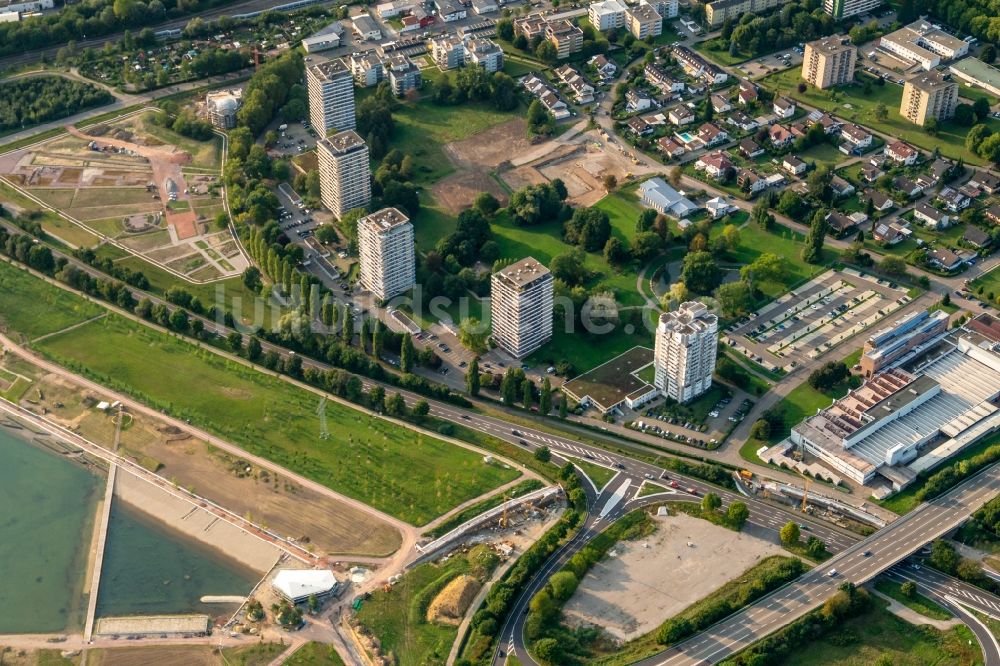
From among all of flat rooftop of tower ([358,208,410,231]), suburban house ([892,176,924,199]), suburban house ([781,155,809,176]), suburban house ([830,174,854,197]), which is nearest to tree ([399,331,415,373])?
flat rooftop of tower ([358,208,410,231])

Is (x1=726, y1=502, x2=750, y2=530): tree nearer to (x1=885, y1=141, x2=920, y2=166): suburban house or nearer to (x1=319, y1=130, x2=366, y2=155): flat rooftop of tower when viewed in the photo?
(x1=319, y1=130, x2=366, y2=155): flat rooftop of tower

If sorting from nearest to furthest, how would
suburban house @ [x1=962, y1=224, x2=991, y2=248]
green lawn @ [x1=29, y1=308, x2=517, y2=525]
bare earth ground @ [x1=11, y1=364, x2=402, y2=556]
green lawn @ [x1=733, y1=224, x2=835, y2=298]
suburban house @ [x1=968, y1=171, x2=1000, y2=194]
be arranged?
bare earth ground @ [x1=11, y1=364, x2=402, y2=556]
green lawn @ [x1=29, y1=308, x2=517, y2=525]
green lawn @ [x1=733, y1=224, x2=835, y2=298]
suburban house @ [x1=962, y1=224, x2=991, y2=248]
suburban house @ [x1=968, y1=171, x2=1000, y2=194]

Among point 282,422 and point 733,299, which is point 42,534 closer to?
point 282,422

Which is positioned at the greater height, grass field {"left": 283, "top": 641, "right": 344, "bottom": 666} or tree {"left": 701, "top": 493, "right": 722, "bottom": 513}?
tree {"left": 701, "top": 493, "right": 722, "bottom": 513}

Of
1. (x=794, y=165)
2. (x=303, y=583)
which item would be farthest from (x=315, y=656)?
(x=794, y=165)

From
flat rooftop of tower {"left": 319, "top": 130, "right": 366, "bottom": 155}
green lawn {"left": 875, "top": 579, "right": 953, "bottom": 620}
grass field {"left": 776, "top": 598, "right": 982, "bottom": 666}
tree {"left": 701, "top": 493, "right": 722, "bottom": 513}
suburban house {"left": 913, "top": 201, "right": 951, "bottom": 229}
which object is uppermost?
flat rooftop of tower {"left": 319, "top": 130, "right": 366, "bottom": 155}

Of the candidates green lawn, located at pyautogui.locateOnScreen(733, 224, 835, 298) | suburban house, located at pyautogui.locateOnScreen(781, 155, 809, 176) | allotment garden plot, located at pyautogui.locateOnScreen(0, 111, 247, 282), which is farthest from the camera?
suburban house, located at pyautogui.locateOnScreen(781, 155, 809, 176)

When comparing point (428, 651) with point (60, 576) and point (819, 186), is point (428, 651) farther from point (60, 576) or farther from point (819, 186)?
point (819, 186)
